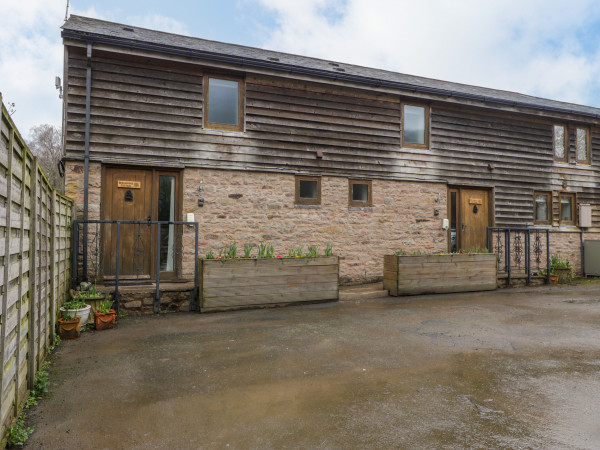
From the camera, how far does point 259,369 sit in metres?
3.70

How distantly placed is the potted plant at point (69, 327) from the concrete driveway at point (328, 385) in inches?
5.7

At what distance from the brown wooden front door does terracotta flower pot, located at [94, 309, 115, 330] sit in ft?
27.6

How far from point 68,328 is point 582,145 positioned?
47.9 ft

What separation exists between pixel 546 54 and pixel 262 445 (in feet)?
173

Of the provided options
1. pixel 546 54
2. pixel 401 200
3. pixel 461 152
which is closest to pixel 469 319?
pixel 401 200

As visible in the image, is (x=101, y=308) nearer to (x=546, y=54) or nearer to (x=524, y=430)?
(x=524, y=430)

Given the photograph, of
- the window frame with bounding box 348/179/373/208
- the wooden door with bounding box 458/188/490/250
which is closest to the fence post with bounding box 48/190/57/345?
the window frame with bounding box 348/179/373/208

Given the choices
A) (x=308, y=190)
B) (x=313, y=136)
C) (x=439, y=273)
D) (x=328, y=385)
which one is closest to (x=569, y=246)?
(x=439, y=273)

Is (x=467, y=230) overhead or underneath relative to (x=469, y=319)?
overhead

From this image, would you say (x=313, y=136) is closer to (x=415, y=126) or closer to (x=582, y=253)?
(x=415, y=126)

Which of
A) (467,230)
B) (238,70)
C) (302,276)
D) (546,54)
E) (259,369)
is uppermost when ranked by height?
(546,54)

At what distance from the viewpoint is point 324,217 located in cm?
908

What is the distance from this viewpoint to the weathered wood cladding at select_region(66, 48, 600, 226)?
754 cm

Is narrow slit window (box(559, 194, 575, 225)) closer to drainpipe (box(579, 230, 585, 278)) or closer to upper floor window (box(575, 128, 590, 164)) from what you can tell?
drainpipe (box(579, 230, 585, 278))
